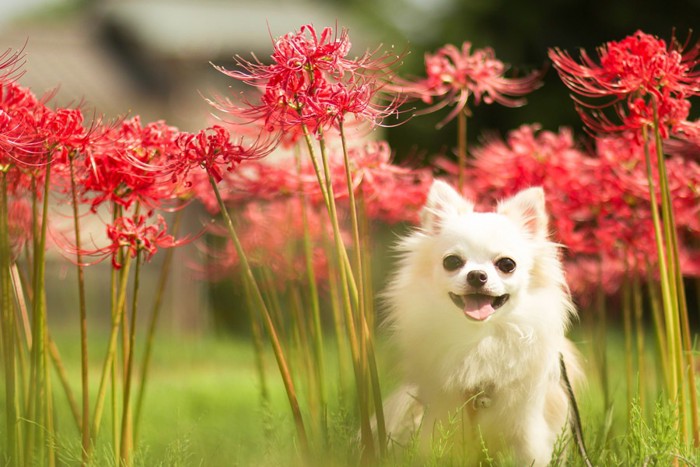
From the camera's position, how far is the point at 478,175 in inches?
132

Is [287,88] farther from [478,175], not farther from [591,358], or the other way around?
[591,358]

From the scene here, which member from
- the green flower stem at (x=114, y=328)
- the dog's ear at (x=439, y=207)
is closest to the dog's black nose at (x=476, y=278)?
the dog's ear at (x=439, y=207)

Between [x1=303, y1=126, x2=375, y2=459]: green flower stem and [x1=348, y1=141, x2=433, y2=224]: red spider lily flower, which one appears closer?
[x1=303, y1=126, x2=375, y2=459]: green flower stem

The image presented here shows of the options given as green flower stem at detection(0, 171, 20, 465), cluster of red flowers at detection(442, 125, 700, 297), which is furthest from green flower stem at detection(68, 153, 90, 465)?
cluster of red flowers at detection(442, 125, 700, 297)

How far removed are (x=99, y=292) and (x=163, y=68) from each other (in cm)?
334

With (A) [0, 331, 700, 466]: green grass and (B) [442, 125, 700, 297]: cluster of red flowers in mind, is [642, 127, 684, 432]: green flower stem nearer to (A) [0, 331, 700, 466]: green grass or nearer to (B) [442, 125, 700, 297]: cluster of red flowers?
(A) [0, 331, 700, 466]: green grass

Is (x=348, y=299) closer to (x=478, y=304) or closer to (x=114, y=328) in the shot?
(x=478, y=304)

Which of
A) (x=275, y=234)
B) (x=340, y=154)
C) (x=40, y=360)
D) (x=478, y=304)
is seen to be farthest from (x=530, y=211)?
(x=275, y=234)

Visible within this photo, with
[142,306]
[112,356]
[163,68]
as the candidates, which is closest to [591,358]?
[112,356]

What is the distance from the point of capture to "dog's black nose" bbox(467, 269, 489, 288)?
2098 mm

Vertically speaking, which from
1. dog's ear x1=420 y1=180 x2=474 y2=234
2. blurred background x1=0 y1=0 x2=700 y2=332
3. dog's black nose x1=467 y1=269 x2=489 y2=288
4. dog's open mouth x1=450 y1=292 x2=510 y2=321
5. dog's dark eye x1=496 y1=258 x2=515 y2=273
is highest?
blurred background x1=0 y1=0 x2=700 y2=332

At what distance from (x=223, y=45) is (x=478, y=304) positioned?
425 inches

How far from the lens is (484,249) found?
7.11 feet

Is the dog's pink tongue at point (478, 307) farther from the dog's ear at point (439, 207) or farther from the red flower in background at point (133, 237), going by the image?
the red flower in background at point (133, 237)
